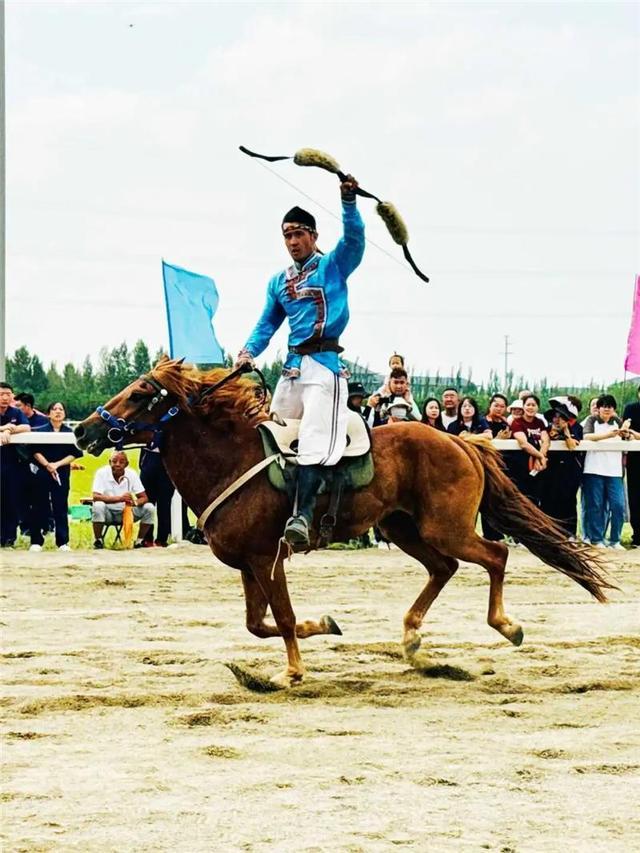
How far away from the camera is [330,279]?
8.55m

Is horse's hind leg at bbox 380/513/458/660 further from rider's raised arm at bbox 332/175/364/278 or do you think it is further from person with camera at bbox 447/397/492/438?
person with camera at bbox 447/397/492/438

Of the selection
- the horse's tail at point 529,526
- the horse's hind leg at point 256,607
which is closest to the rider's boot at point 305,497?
the horse's hind leg at point 256,607

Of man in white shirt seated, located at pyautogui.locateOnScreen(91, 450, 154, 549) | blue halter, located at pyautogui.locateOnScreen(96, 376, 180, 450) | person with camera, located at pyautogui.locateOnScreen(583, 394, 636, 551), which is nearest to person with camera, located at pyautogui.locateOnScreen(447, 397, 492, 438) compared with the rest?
person with camera, located at pyautogui.locateOnScreen(583, 394, 636, 551)

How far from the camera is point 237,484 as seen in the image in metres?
8.45

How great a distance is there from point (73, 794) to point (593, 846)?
2.02 metres

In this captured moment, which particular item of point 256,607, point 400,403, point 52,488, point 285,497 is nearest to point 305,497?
point 285,497

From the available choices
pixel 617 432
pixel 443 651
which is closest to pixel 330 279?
pixel 443 651

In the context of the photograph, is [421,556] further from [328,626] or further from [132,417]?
[132,417]

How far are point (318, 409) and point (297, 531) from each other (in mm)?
758

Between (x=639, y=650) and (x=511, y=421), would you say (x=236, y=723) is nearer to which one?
(x=639, y=650)

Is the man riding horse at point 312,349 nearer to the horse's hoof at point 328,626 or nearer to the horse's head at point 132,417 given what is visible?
the horse's head at point 132,417

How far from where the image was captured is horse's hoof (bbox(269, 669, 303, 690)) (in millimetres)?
8180

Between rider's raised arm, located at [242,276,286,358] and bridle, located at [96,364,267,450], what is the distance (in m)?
0.18

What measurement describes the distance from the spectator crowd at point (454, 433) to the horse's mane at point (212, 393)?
277 inches
